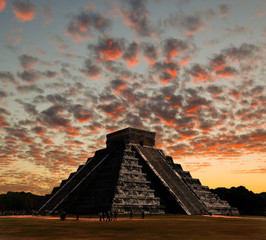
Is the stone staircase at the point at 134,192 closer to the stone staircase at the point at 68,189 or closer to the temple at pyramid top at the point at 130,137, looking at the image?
the temple at pyramid top at the point at 130,137

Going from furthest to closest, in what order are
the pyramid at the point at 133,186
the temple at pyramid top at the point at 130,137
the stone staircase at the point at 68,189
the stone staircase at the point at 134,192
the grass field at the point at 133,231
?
the temple at pyramid top at the point at 130,137 → the stone staircase at the point at 68,189 → the pyramid at the point at 133,186 → the stone staircase at the point at 134,192 → the grass field at the point at 133,231

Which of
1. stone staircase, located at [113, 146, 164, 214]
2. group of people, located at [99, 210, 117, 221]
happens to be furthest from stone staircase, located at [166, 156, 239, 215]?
group of people, located at [99, 210, 117, 221]

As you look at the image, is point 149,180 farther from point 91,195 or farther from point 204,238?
point 204,238

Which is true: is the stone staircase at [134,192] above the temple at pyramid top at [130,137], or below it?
below

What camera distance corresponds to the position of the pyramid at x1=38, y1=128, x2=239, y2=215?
1403 inches

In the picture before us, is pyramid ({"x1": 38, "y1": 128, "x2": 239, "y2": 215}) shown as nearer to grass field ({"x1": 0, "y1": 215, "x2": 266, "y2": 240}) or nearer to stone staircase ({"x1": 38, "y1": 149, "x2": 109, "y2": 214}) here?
stone staircase ({"x1": 38, "y1": 149, "x2": 109, "y2": 214})

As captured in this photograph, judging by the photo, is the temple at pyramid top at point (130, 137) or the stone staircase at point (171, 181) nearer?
the stone staircase at point (171, 181)

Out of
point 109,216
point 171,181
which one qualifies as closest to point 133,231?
point 109,216

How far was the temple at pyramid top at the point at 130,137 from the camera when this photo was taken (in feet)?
155

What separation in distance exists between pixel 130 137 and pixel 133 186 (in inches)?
448

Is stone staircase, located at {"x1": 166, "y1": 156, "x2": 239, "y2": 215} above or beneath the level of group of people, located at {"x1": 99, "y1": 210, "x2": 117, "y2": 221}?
above

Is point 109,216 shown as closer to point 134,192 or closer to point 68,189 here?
point 134,192

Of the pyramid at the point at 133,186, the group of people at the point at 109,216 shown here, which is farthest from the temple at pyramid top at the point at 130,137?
the group of people at the point at 109,216

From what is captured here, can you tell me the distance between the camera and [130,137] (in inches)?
1859
